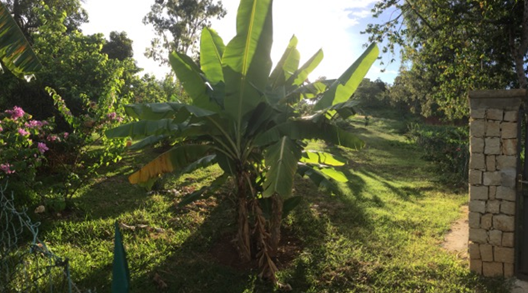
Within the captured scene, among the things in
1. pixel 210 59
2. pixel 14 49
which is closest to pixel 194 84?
pixel 210 59

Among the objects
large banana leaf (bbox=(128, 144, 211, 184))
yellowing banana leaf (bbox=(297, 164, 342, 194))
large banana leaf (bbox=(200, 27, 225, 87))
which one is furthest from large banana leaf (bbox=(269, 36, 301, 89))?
large banana leaf (bbox=(128, 144, 211, 184))

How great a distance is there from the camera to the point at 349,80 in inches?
189

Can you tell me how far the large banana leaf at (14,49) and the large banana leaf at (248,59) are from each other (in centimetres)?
245

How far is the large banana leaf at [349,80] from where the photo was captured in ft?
15.6

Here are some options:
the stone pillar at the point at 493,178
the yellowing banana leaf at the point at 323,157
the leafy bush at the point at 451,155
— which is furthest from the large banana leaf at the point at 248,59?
the leafy bush at the point at 451,155

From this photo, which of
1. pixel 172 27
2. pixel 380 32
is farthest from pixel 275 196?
pixel 172 27

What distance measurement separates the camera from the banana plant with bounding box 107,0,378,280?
13.8ft

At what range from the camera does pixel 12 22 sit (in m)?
4.35

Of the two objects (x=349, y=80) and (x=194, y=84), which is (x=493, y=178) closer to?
(x=349, y=80)

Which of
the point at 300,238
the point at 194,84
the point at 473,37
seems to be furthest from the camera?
the point at 473,37

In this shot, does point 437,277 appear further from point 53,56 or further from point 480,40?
point 53,56

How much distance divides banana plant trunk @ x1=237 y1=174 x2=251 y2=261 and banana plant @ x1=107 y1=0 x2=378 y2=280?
0.01 m

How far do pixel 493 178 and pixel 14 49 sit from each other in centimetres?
636

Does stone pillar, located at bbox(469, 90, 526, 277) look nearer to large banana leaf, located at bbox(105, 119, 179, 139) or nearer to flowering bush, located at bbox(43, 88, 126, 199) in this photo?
large banana leaf, located at bbox(105, 119, 179, 139)
